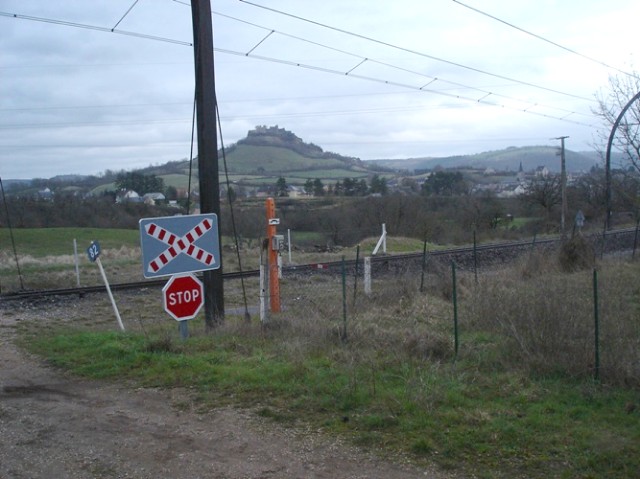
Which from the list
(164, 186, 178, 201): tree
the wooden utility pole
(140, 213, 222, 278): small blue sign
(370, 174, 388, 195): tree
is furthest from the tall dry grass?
(370, 174, 388, 195): tree

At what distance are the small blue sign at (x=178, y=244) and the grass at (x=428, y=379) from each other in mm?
1078

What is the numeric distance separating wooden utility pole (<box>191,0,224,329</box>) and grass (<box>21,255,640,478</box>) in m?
0.97

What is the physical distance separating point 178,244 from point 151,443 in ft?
14.7

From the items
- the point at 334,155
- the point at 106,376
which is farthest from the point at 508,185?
the point at 106,376

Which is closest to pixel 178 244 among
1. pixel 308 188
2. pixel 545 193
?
pixel 308 188

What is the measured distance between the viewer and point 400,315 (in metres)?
13.2

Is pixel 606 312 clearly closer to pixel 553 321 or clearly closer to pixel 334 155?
pixel 553 321

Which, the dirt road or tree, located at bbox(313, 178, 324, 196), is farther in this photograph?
tree, located at bbox(313, 178, 324, 196)

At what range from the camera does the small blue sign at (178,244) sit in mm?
10219

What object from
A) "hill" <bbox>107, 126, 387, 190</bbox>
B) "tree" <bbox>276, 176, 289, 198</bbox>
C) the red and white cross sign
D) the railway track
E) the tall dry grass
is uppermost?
"hill" <bbox>107, 126, 387, 190</bbox>

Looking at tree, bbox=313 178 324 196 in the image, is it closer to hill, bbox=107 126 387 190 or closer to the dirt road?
hill, bbox=107 126 387 190

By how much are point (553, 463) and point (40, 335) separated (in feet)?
36.3

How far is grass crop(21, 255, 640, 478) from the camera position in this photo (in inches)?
238

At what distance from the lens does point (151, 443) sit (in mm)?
6438
